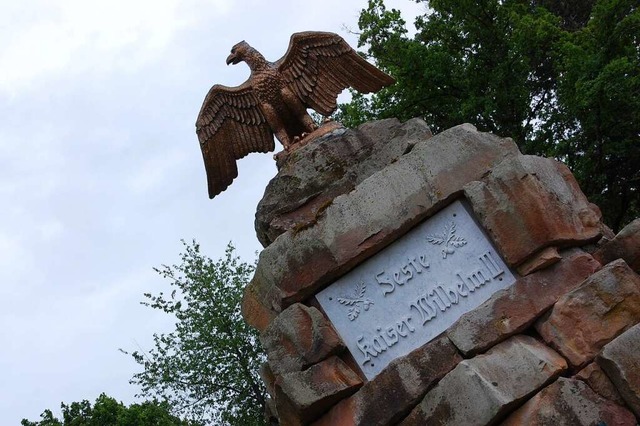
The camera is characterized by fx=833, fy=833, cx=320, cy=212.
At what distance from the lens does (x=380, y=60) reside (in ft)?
54.2

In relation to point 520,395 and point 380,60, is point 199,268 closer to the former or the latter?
point 380,60

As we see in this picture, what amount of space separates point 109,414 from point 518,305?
1413cm

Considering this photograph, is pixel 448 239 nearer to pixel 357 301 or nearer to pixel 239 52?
pixel 357 301

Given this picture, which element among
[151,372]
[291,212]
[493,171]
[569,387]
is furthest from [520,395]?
[151,372]

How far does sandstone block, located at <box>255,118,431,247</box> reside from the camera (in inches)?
287

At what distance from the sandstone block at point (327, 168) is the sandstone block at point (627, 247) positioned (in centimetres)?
182

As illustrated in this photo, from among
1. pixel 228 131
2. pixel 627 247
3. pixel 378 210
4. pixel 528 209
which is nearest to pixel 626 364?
pixel 627 247

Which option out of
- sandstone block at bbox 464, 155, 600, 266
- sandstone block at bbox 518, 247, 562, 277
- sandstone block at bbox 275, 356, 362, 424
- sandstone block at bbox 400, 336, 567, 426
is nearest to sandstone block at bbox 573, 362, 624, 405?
sandstone block at bbox 400, 336, 567, 426

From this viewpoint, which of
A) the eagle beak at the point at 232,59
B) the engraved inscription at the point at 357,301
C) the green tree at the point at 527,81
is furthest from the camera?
the green tree at the point at 527,81

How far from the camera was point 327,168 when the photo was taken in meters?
7.45

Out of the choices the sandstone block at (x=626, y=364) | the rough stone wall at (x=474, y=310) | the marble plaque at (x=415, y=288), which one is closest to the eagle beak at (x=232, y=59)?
the rough stone wall at (x=474, y=310)

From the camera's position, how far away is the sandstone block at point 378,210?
666 centimetres

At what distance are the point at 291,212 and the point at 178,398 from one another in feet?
34.0

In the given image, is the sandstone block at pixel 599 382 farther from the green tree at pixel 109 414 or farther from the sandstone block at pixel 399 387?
the green tree at pixel 109 414
